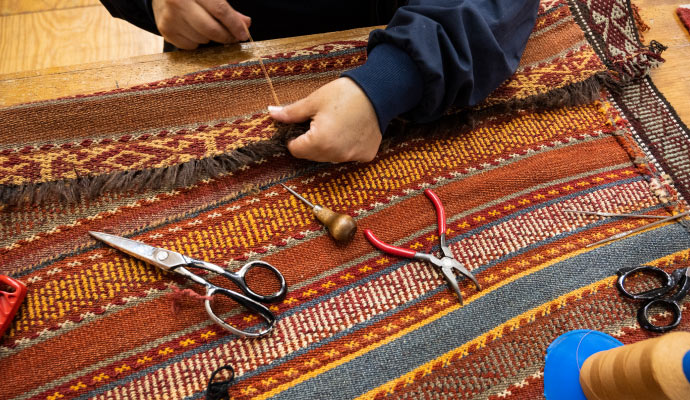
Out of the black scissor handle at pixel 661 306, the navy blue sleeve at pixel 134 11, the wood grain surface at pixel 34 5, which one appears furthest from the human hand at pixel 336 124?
the wood grain surface at pixel 34 5

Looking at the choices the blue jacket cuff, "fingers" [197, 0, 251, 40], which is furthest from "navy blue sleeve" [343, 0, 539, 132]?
"fingers" [197, 0, 251, 40]

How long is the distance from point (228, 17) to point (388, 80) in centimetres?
29

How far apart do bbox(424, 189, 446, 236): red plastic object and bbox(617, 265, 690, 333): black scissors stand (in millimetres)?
285

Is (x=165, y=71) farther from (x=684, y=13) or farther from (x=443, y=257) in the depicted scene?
(x=684, y=13)

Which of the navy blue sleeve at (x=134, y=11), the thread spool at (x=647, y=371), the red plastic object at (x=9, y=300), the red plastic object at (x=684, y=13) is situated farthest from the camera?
the red plastic object at (x=684, y=13)

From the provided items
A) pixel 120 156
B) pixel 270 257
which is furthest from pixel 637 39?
pixel 120 156

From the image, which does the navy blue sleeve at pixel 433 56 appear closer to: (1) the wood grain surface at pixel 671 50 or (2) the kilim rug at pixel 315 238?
(2) the kilim rug at pixel 315 238

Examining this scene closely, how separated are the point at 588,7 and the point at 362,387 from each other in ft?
2.87

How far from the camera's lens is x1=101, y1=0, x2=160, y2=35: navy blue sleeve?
0.80 metres

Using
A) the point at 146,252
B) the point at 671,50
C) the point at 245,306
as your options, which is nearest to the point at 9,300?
the point at 146,252

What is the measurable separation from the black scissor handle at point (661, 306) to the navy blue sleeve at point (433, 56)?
41 cm

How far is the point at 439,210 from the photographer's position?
27.1 inches

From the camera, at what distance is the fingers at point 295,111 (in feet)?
2.17

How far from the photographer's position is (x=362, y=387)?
59 centimetres
